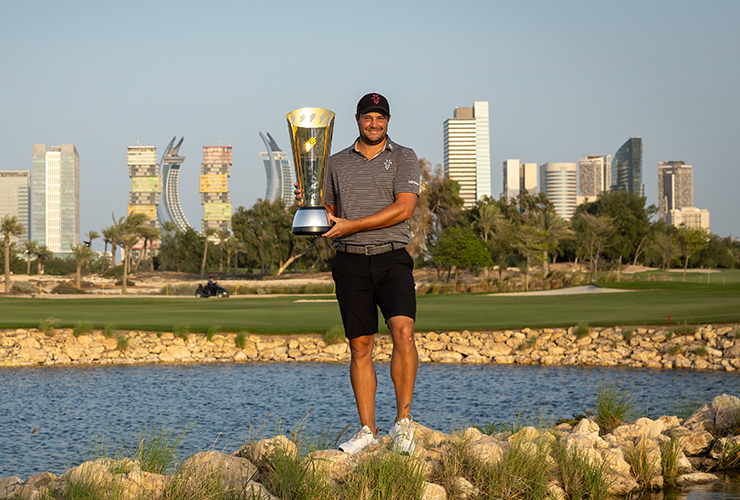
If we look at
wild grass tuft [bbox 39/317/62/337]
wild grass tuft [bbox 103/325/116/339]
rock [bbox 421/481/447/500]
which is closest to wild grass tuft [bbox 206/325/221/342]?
wild grass tuft [bbox 103/325/116/339]

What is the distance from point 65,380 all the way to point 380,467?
28.4ft

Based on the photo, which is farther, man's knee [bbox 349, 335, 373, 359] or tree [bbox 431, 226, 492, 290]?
tree [bbox 431, 226, 492, 290]

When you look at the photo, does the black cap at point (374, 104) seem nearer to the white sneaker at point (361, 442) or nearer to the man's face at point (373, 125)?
the man's face at point (373, 125)

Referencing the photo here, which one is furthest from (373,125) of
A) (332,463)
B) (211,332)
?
(211,332)

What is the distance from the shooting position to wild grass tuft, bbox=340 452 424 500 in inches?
144

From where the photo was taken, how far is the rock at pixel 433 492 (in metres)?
3.85

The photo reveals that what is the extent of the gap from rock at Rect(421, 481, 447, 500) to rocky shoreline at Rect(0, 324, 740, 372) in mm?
9401

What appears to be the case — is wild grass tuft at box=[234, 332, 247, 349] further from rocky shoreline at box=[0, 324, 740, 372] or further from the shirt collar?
the shirt collar

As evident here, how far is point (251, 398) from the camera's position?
933 cm

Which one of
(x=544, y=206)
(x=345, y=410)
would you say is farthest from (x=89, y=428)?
(x=544, y=206)

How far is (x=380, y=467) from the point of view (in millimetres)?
3787

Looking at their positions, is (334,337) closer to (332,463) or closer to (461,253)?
(332,463)

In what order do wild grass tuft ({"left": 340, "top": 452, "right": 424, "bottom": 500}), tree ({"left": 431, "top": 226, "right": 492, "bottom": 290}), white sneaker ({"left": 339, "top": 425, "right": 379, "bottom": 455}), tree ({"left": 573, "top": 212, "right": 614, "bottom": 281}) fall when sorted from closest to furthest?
1. wild grass tuft ({"left": 340, "top": 452, "right": 424, "bottom": 500})
2. white sneaker ({"left": 339, "top": 425, "right": 379, "bottom": 455})
3. tree ({"left": 431, "top": 226, "right": 492, "bottom": 290})
4. tree ({"left": 573, "top": 212, "right": 614, "bottom": 281})

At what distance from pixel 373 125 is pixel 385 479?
6.80 ft
